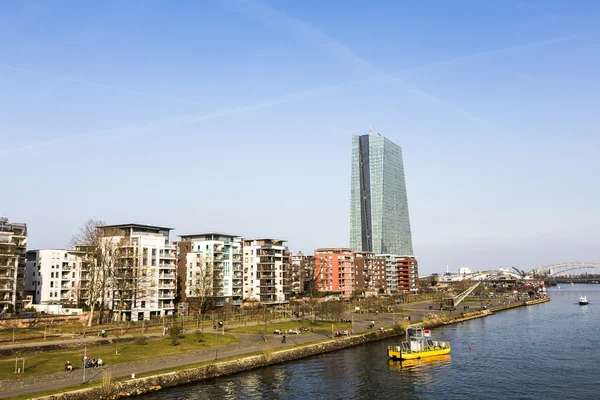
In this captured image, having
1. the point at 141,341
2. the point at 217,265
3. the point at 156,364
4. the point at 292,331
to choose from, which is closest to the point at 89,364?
the point at 156,364

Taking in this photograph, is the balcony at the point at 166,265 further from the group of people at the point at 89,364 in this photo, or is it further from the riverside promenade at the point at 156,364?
the group of people at the point at 89,364

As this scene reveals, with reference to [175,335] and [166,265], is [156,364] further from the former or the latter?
[166,265]

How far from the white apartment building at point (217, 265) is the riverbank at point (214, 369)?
53.5 metres

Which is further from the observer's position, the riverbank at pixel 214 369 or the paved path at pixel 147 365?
the riverbank at pixel 214 369

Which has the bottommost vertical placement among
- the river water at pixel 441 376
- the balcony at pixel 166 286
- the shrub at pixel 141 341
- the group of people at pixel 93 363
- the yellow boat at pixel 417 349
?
the river water at pixel 441 376

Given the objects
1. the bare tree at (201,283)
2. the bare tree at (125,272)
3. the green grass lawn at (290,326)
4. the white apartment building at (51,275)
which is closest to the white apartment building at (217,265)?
the bare tree at (201,283)

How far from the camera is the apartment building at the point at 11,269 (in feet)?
366

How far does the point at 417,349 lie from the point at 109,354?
49.6 metres

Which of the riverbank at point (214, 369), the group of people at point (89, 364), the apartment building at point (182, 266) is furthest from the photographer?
the apartment building at point (182, 266)

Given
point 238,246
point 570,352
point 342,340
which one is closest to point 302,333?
point 342,340

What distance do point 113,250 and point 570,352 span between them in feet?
307

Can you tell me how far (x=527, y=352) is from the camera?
89.9 metres

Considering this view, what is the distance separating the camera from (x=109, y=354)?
70062 mm

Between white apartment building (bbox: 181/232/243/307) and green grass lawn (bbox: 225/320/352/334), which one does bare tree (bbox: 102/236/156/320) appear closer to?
white apartment building (bbox: 181/232/243/307)
